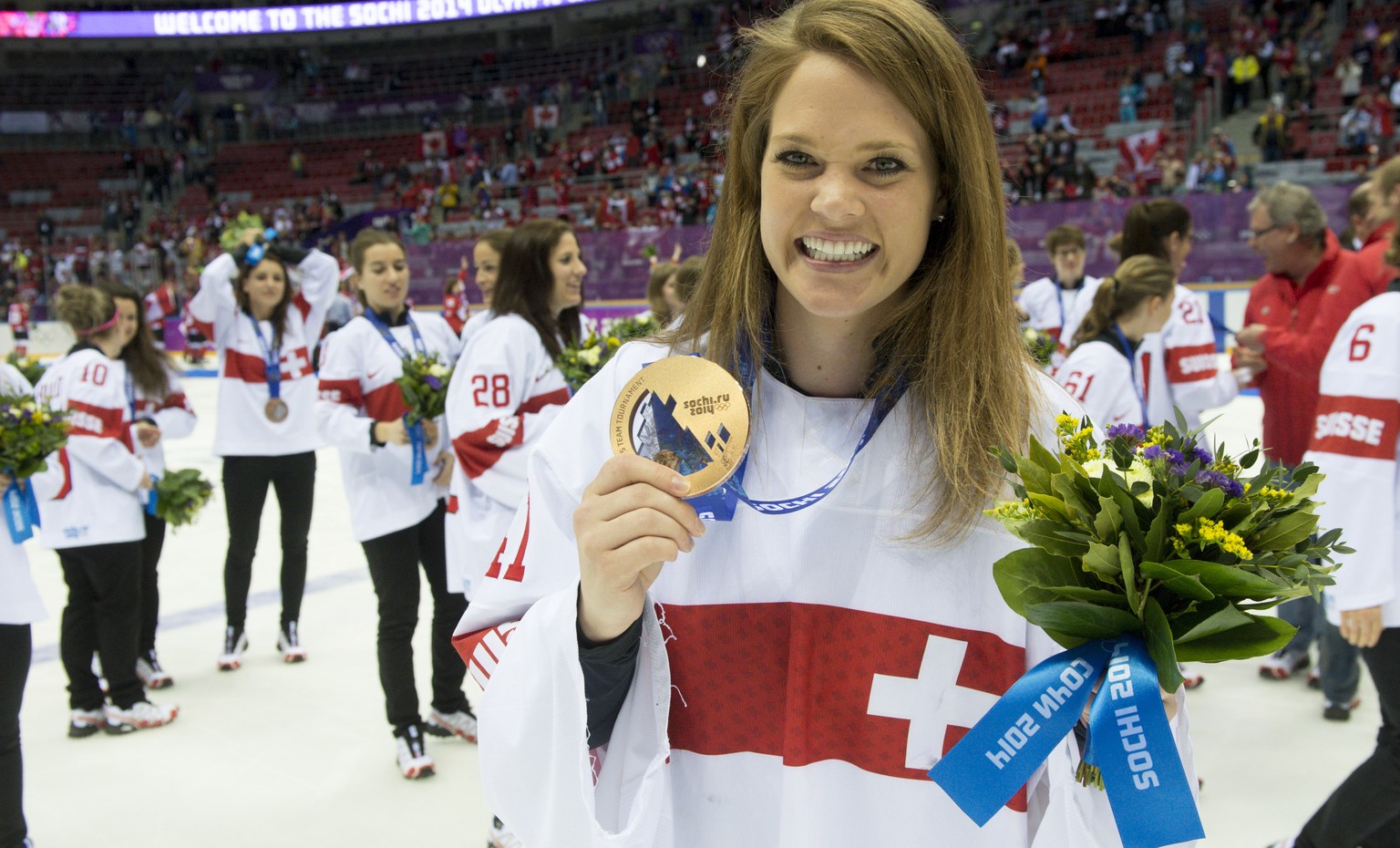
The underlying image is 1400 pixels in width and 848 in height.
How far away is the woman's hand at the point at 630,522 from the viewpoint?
1.04m

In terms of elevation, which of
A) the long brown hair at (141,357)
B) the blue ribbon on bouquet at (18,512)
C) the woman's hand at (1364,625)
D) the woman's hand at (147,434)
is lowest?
the woman's hand at (1364,625)

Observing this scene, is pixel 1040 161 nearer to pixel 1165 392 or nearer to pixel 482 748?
pixel 1165 392

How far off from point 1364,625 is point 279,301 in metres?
4.41

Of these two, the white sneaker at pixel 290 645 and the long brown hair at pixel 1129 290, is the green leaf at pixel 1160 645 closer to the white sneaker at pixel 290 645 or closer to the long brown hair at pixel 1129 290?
the long brown hair at pixel 1129 290

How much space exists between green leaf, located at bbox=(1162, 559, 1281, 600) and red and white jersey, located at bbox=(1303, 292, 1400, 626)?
1.65 meters

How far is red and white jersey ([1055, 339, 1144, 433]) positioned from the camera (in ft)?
12.2

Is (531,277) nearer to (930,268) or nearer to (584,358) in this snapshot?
(584,358)

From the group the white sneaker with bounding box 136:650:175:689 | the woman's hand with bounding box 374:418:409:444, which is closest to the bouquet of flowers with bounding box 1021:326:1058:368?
the woman's hand with bounding box 374:418:409:444

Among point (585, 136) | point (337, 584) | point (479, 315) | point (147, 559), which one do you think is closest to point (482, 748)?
point (479, 315)

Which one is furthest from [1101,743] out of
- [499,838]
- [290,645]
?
[290,645]

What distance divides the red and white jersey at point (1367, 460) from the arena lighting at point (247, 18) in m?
31.1

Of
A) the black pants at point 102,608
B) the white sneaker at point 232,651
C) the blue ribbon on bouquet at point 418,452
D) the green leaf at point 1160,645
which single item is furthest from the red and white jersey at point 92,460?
the green leaf at point 1160,645

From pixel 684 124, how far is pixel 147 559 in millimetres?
22511

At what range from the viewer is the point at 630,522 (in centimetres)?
104
